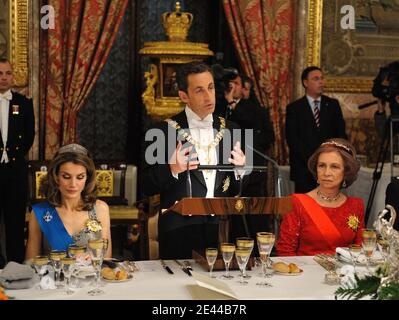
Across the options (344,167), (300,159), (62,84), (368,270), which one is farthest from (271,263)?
(62,84)

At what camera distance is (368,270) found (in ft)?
9.73

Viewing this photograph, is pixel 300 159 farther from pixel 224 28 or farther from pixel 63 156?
pixel 63 156

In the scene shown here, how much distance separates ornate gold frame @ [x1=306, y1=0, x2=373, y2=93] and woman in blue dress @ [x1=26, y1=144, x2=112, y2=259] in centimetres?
382

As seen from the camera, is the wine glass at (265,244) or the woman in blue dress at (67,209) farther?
the woman in blue dress at (67,209)

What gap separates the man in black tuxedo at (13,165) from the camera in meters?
5.57

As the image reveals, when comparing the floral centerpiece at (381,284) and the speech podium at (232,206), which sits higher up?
the speech podium at (232,206)

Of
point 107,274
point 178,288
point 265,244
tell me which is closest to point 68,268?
point 107,274

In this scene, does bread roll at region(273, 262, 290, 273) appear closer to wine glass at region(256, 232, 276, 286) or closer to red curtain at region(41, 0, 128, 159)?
wine glass at region(256, 232, 276, 286)

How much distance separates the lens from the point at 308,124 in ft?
20.3

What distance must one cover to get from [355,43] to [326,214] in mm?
3678

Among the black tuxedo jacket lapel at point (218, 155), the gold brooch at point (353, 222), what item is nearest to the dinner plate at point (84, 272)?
the black tuxedo jacket lapel at point (218, 155)

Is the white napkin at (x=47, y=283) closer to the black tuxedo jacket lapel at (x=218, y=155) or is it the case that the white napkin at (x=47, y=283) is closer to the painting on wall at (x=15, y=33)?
the black tuxedo jacket lapel at (x=218, y=155)

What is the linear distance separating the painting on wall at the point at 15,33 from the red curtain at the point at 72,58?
18 centimetres

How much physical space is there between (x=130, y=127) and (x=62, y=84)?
3.36 feet
